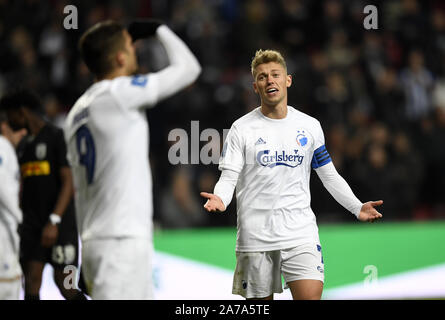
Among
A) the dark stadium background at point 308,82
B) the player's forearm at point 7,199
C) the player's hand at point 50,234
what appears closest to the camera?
the player's forearm at point 7,199

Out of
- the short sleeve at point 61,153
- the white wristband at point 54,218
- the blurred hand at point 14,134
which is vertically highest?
the blurred hand at point 14,134

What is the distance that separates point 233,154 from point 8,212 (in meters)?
1.85

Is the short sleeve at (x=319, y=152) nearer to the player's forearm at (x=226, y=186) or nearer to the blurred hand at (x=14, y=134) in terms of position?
the player's forearm at (x=226, y=186)

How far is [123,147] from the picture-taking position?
4.31 meters

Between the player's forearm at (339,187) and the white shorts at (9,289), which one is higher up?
the player's forearm at (339,187)

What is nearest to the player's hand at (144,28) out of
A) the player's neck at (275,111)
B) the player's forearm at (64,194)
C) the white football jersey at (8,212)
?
the player's neck at (275,111)

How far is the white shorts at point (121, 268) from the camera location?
4234 mm

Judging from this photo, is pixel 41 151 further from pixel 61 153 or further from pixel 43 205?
pixel 43 205

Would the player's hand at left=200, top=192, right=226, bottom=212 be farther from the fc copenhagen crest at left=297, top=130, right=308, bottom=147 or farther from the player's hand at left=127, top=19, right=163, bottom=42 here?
the player's hand at left=127, top=19, right=163, bottom=42

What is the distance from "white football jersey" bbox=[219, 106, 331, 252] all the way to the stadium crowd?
13.2 feet

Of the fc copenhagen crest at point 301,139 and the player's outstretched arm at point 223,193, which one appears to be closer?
the player's outstretched arm at point 223,193

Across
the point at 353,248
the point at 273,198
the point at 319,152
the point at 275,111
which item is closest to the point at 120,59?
the point at 275,111

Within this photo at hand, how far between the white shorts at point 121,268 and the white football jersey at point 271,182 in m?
1.34

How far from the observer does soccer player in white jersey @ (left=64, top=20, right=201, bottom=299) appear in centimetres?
426
